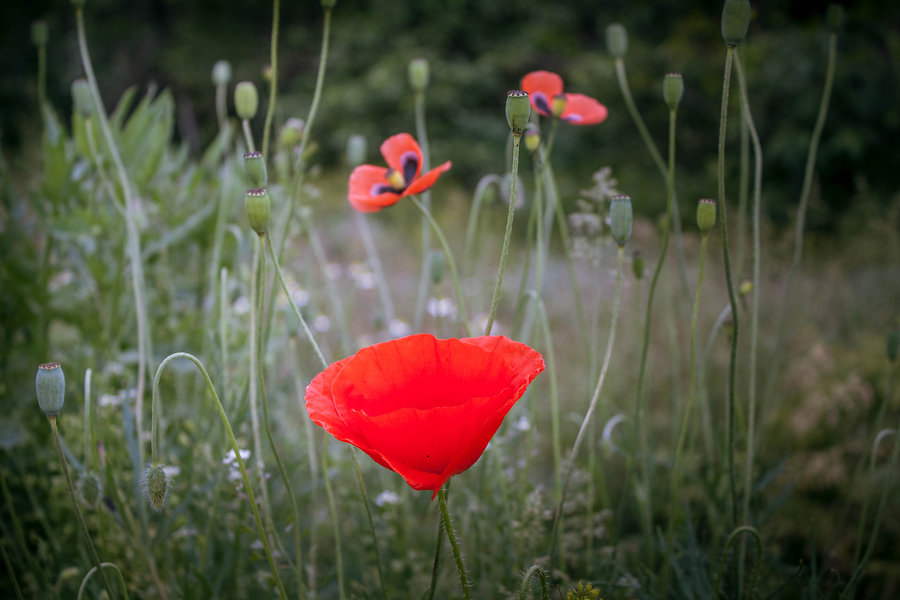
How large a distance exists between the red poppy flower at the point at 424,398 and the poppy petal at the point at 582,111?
466 mm

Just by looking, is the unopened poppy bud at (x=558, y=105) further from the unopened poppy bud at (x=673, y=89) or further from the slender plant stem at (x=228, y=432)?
the slender plant stem at (x=228, y=432)

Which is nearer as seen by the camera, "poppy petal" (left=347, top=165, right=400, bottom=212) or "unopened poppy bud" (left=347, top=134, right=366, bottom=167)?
"poppy petal" (left=347, top=165, right=400, bottom=212)

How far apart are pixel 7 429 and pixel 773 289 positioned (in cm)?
271

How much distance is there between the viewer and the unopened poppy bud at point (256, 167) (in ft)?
2.44

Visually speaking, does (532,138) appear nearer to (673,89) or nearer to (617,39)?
(673,89)

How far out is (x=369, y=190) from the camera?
3.01ft

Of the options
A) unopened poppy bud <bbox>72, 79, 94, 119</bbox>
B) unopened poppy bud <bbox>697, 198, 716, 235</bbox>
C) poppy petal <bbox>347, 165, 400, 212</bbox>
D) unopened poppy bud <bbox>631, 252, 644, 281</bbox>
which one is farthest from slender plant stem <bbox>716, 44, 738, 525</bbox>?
unopened poppy bud <bbox>72, 79, 94, 119</bbox>

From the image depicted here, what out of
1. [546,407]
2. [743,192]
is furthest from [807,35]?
[743,192]

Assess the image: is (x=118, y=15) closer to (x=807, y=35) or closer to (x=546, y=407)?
(x=807, y=35)

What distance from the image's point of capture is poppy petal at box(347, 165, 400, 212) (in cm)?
85

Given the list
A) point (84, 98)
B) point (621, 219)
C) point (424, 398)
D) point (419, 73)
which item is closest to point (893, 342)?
point (621, 219)

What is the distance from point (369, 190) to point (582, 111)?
1.14 feet

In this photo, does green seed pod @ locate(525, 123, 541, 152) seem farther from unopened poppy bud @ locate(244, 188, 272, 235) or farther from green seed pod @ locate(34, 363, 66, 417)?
green seed pod @ locate(34, 363, 66, 417)

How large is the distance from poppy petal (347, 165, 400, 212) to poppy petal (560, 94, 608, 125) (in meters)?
0.26
